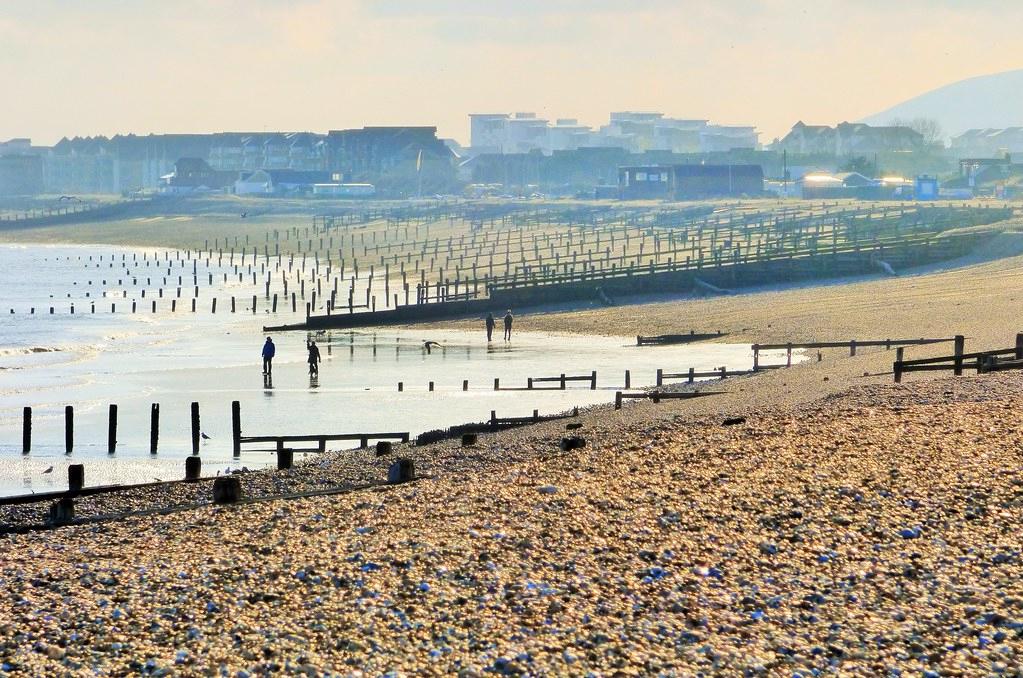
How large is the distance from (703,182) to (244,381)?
390 ft

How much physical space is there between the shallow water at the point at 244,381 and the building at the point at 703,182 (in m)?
97.7

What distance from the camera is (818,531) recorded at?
1327cm

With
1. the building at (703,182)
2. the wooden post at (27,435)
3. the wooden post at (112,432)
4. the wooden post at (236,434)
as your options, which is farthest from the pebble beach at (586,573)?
the building at (703,182)

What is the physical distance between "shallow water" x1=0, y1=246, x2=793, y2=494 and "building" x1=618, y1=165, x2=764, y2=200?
3845 inches

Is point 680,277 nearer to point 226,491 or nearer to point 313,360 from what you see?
point 313,360

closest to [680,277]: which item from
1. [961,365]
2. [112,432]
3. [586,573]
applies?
[112,432]

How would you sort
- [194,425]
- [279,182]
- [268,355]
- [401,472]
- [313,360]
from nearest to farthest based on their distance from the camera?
[401,472] < [194,425] < [268,355] < [313,360] < [279,182]

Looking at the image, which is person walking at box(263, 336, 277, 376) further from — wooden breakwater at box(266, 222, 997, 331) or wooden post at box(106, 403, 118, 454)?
wooden breakwater at box(266, 222, 997, 331)

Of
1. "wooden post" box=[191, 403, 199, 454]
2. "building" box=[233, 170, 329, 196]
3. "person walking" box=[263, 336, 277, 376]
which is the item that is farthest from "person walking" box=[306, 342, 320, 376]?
"building" box=[233, 170, 329, 196]

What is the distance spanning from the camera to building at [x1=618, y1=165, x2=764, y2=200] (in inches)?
5994

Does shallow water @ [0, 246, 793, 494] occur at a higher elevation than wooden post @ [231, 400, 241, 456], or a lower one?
lower

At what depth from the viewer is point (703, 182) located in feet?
502

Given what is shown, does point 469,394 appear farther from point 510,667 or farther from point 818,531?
point 510,667

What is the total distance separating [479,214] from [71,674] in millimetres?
139863
